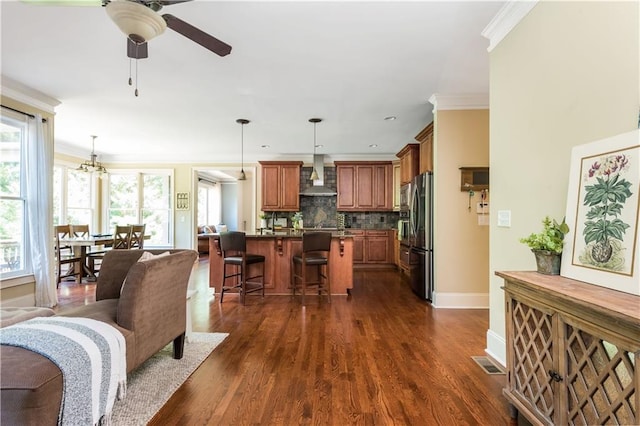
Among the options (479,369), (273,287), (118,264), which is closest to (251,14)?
(118,264)

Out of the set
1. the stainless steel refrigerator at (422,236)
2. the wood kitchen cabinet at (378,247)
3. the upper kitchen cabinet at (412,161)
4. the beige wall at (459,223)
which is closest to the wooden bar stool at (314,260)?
the stainless steel refrigerator at (422,236)

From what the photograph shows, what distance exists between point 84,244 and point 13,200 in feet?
4.78

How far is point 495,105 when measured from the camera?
97.6 inches

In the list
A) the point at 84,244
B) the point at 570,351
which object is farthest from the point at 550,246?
the point at 84,244

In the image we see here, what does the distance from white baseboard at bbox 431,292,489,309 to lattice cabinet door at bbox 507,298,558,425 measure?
2.16 metres

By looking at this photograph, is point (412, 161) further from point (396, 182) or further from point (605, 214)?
point (605, 214)

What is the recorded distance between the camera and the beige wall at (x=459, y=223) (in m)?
3.80

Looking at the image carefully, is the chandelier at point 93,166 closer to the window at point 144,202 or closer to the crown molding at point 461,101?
the window at point 144,202

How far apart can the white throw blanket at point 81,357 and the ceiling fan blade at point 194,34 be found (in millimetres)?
1764

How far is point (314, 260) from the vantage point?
410 centimetres

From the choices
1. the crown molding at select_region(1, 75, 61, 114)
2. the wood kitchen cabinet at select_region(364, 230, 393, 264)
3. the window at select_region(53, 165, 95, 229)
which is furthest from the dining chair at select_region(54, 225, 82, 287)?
the wood kitchen cabinet at select_region(364, 230, 393, 264)

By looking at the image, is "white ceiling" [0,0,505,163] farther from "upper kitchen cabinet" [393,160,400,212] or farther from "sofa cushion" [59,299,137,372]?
"sofa cushion" [59,299,137,372]

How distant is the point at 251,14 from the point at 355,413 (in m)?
2.77

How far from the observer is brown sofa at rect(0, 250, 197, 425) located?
1.18 m
